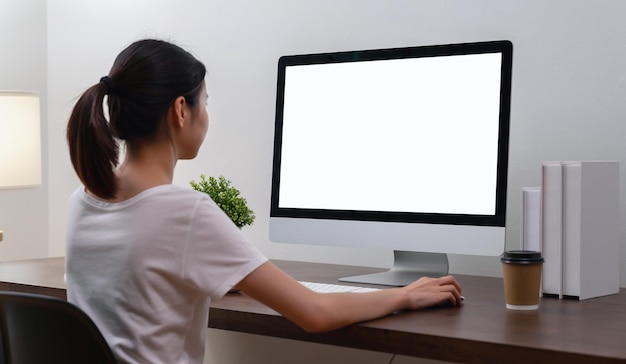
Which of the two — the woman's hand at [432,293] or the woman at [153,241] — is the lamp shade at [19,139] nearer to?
the woman at [153,241]

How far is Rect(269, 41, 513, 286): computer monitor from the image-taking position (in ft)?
5.24

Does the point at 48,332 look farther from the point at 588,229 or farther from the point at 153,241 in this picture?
the point at 588,229

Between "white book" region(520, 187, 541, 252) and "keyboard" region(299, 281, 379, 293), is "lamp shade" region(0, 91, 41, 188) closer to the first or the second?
"keyboard" region(299, 281, 379, 293)

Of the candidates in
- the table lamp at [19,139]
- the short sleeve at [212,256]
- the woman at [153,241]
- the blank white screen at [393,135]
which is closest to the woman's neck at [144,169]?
the woman at [153,241]

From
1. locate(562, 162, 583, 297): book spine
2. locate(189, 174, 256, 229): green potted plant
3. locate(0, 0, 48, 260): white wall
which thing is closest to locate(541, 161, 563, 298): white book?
locate(562, 162, 583, 297): book spine

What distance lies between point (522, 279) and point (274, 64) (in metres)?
1.12

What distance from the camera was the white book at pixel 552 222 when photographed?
1.54 meters

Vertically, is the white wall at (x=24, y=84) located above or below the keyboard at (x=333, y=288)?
above

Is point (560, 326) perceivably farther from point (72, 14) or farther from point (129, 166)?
point (72, 14)

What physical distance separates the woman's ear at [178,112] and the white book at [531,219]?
682mm

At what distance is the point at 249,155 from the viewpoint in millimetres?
2338

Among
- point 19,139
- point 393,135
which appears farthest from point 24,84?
point 393,135

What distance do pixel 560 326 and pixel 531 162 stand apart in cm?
70

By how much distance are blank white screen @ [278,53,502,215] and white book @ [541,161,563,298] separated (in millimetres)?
94
